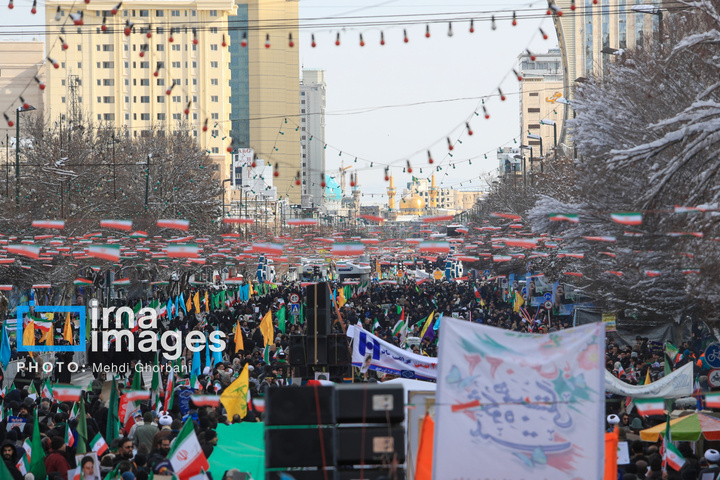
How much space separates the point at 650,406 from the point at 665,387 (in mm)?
982

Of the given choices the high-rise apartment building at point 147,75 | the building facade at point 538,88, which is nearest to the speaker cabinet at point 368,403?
the building facade at point 538,88

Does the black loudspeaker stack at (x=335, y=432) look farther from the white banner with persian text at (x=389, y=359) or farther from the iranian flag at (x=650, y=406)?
the white banner with persian text at (x=389, y=359)

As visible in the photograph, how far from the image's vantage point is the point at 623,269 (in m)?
27.7

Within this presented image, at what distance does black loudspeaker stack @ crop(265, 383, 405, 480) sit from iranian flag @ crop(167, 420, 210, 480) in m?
3.00

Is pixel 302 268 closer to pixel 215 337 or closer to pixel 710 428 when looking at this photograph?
pixel 215 337

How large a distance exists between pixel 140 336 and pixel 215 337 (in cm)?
250

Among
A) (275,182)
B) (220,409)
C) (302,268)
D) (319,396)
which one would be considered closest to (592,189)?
(220,409)

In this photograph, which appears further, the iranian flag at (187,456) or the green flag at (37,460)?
the green flag at (37,460)

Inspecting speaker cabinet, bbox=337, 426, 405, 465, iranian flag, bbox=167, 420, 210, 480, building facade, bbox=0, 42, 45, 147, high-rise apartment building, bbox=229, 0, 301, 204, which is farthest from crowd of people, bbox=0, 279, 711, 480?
high-rise apartment building, bbox=229, 0, 301, 204

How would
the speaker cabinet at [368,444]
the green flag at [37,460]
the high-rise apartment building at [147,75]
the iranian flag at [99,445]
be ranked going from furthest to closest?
the high-rise apartment building at [147,75] → the iranian flag at [99,445] → the green flag at [37,460] → the speaker cabinet at [368,444]

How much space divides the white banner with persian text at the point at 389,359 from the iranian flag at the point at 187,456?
668 centimetres

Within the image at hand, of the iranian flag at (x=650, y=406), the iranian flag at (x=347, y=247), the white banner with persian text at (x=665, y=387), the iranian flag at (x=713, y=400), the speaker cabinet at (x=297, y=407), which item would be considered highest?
the iranian flag at (x=347, y=247)

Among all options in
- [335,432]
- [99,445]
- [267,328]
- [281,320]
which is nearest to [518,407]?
[335,432]

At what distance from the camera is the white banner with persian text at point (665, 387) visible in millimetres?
15055
